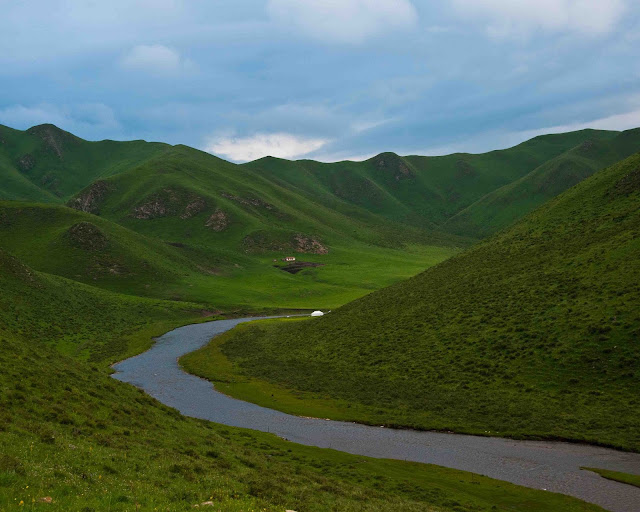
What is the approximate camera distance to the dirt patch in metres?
186

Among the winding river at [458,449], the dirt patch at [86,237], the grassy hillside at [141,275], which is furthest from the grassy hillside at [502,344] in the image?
the dirt patch at [86,237]

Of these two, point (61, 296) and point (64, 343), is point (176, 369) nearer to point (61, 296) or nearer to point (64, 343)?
point (64, 343)

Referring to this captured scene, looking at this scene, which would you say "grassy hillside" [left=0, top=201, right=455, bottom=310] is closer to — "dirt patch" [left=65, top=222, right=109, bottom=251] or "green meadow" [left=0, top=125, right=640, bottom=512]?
"dirt patch" [left=65, top=222, right=109, bottom=251]

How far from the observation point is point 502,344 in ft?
202

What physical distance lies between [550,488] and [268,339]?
70457 mm

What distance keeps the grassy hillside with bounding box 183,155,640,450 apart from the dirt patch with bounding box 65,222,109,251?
10926 centimetres

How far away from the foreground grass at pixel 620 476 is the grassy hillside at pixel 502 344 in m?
5.50

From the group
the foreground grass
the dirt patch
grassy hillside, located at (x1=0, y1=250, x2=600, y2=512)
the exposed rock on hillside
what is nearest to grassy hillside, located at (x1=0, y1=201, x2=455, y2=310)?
the dirt patch

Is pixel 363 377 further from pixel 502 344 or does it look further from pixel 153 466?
pixel 153 466

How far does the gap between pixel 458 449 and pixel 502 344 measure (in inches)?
888

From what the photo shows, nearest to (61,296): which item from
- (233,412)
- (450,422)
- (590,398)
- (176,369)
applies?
(176,369)

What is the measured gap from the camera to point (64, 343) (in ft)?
313

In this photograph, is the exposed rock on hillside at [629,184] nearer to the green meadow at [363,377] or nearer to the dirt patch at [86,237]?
the green meadow at [363,377]

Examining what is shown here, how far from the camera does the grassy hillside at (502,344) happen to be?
48.9m
